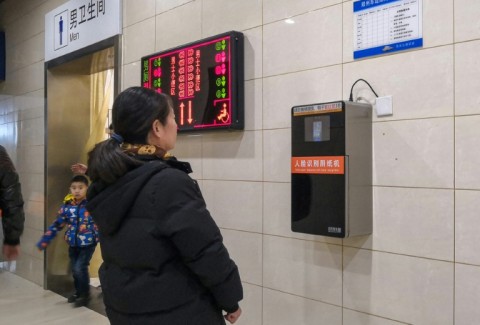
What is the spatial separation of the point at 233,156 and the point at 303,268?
31.1 inches

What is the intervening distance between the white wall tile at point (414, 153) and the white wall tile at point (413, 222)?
0.05 metres

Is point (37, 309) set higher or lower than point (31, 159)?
lower

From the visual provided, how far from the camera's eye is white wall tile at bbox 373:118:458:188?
1851 millimetres

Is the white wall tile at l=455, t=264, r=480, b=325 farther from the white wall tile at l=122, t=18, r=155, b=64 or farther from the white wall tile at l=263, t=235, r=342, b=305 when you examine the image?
the white wall tile at l=122, t=18, r=155, b=64

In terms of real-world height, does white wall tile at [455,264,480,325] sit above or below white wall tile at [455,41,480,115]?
below

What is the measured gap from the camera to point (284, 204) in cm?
244

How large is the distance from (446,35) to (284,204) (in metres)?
1.13

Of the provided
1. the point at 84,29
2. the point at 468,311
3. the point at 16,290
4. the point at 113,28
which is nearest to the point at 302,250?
the point at 468,311

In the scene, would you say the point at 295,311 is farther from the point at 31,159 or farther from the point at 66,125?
the point at 31,159

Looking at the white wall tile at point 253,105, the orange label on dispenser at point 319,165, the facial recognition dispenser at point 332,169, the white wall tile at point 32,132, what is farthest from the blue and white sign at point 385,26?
the white wall tile at point 32,132

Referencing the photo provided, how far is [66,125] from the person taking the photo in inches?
177

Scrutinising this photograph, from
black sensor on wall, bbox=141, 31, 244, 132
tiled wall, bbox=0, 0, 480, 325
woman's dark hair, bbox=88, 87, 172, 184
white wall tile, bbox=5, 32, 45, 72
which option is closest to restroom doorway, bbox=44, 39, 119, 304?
white wall tile, bbox=5, 32, 45, 72

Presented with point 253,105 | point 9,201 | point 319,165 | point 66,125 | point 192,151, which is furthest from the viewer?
point 66,125

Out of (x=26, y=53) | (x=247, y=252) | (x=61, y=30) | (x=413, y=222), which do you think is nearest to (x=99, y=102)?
(x=61, y=30)
